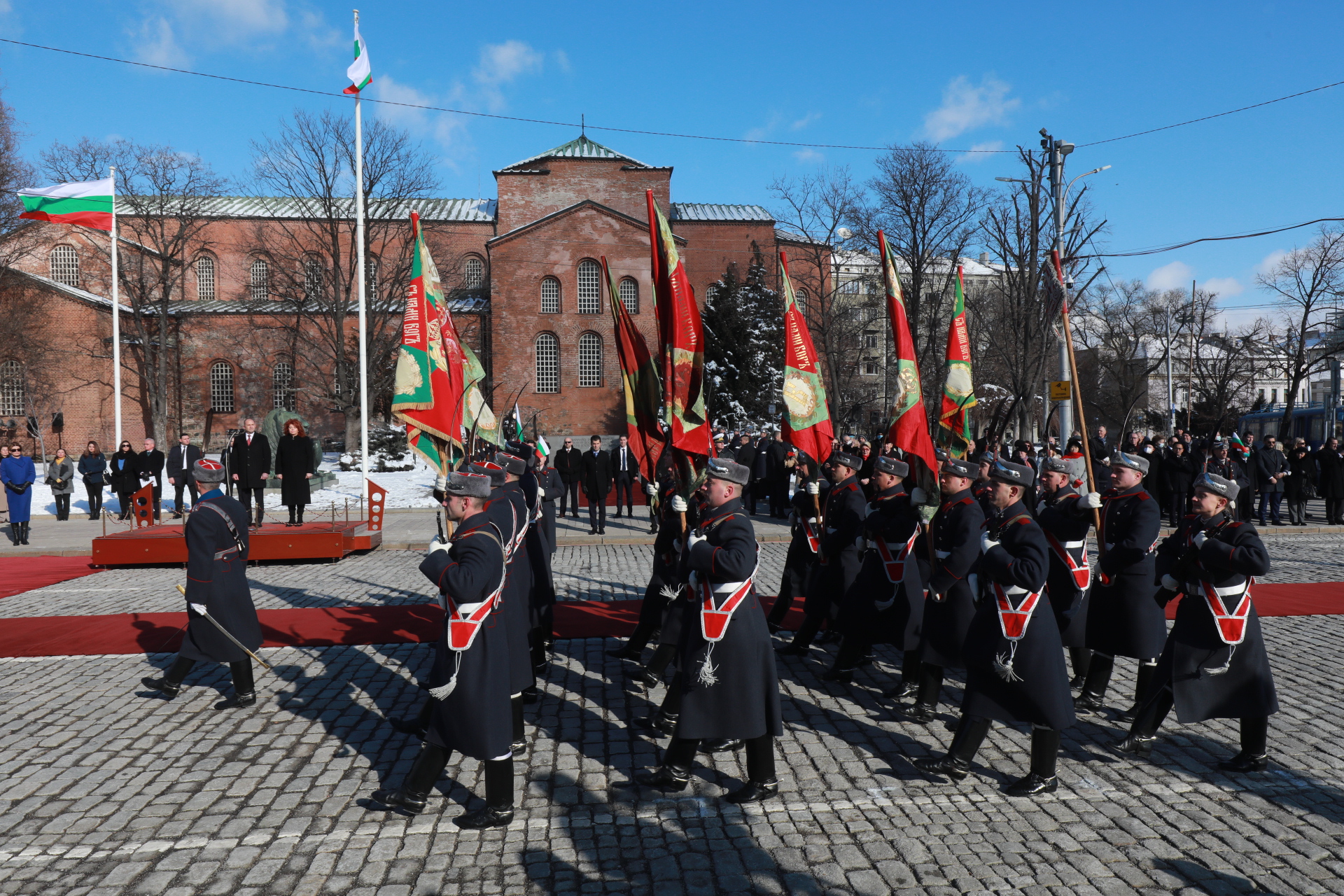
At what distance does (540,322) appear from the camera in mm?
47438

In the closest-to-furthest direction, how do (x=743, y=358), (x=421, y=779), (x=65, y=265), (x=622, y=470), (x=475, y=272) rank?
(x=421, y=779) → (x=622, y=470) → (x=743, y=358) → (x=65, y=265) → (x=475, y=272)

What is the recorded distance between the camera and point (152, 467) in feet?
65.4

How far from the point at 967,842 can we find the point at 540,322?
4489 centimetres

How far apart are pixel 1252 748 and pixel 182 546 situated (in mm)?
13550

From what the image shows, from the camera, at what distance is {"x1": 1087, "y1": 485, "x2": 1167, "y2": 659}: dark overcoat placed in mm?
6105

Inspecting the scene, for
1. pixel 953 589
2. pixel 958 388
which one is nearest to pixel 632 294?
pixel 958 388

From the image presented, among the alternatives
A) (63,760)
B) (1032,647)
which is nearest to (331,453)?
(63,760)

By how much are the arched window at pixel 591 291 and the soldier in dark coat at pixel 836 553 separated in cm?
4126

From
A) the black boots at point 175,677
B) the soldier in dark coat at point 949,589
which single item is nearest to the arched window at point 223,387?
the black boots at point 175,677

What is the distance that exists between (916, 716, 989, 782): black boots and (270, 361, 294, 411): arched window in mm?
46686

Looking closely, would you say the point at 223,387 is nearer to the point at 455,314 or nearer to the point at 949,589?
the point at 455,314

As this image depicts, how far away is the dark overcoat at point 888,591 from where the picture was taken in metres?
6.77

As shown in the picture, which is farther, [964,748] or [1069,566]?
[1069,566]

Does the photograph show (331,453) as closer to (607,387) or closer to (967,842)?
(607,387)
